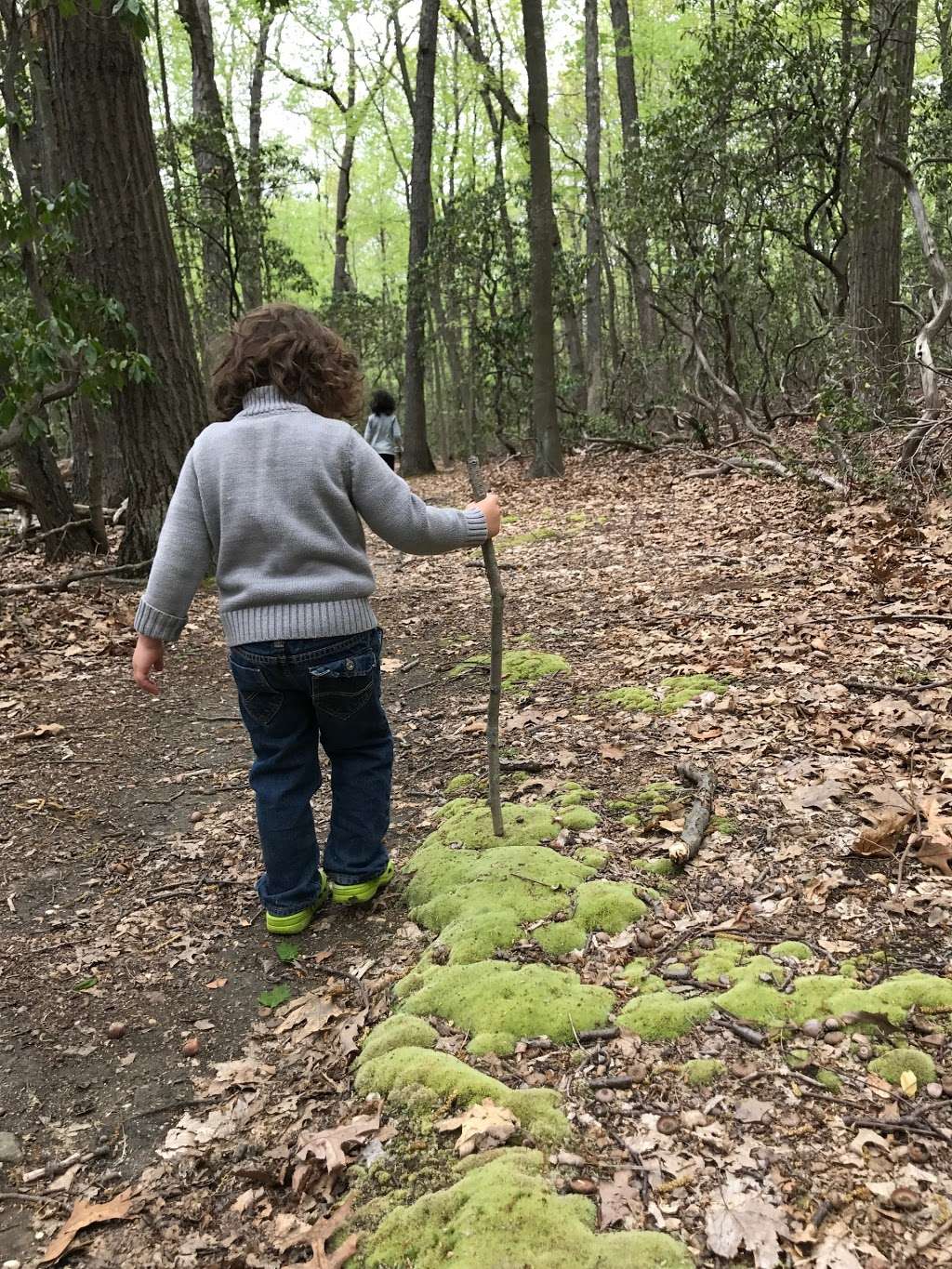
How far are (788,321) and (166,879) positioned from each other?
1845 cm

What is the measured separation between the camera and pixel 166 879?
3615 mm

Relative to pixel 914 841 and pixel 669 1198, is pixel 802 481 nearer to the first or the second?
pixel 914 841

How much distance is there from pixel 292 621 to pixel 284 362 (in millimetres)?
839

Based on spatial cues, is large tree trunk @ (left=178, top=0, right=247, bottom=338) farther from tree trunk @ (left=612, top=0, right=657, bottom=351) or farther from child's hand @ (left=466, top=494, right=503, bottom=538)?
child's hand @ (left=466, top=494, right=503, bottom=538)

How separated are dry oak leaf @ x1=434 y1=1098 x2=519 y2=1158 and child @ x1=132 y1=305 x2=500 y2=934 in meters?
1.27

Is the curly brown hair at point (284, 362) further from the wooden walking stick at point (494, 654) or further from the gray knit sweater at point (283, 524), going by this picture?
the wooden walking stick at point (494, 654)

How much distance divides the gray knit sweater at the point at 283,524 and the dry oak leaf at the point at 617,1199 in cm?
173

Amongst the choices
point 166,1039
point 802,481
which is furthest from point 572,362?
point 166,1039

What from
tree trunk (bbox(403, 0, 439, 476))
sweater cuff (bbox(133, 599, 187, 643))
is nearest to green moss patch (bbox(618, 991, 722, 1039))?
sweater cuff (bbox(133, 599, 187, 643))

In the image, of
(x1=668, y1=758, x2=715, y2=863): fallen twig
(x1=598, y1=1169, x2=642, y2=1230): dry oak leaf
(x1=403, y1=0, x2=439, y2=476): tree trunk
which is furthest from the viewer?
(x1=403, y1=0, x2=439, y2=476): tree trunk

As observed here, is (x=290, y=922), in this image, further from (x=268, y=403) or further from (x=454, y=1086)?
(x=268, y=403)

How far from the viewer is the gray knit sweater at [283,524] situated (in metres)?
2.79

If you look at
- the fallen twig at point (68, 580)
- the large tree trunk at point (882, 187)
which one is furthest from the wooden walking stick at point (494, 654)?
the large tree trunk at point (882, 187)

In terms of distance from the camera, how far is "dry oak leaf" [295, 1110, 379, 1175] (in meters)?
2.03
